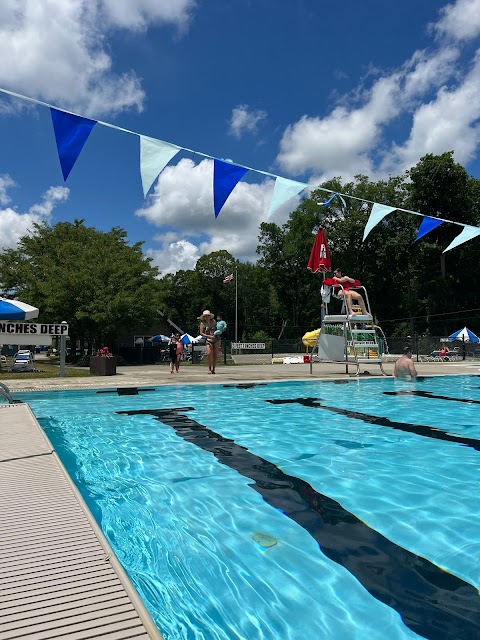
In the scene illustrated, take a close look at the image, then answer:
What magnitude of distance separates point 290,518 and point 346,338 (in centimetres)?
1077

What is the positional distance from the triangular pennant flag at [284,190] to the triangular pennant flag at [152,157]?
2512mm

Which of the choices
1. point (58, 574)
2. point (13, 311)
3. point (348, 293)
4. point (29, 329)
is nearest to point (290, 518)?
point (58, 574)

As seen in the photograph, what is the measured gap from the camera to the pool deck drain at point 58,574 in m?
1.57

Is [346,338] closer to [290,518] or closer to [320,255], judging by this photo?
[320,255]

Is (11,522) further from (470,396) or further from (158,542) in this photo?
(470,396)

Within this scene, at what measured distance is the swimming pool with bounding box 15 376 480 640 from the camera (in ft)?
7.11

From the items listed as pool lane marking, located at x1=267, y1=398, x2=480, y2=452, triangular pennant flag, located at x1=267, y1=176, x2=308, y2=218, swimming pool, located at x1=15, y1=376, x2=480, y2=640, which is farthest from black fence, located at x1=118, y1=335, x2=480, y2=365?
swimming pool, located at x1=15, y1=376, x2=480, y2=640

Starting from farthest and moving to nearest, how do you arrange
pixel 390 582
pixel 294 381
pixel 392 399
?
pixel 294 381
pixel 392 399
pixel 390 582

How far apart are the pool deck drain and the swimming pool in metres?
0.39

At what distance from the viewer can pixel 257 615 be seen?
2156mm

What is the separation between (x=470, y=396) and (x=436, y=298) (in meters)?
33.5

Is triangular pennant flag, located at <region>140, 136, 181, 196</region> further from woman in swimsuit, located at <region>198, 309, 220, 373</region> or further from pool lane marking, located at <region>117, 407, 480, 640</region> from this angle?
woman in swimsuit, located at <region>198, 309, 220, 373</region>

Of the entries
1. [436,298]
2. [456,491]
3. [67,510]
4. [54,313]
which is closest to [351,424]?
[456,491]

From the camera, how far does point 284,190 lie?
9.82 m
